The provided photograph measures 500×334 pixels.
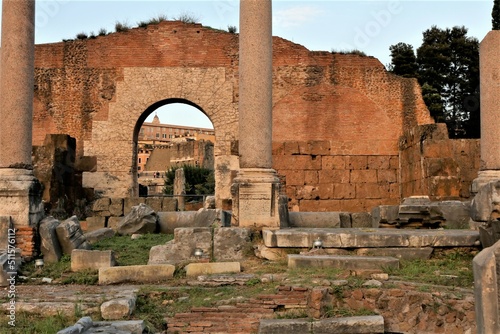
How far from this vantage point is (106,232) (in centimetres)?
1197

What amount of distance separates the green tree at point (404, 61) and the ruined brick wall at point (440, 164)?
16343 millimetres

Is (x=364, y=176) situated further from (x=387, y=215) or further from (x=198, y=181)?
(x=198, y=181)

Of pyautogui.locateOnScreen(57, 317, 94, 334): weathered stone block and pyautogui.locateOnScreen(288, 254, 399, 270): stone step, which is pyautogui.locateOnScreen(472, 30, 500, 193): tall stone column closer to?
pyautogui.locateOnScreen(288, 254, 399, 270): stone step

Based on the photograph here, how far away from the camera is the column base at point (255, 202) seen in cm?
906

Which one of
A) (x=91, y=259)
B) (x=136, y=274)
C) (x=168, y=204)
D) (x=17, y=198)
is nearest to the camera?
(x=136, y=274)

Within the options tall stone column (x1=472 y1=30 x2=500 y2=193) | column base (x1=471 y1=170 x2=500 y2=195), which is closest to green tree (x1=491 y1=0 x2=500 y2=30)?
tall stone column (x1=472 y1=30 x2=500 y2=193)

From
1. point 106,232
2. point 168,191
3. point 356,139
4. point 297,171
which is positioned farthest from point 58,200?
point 168,191

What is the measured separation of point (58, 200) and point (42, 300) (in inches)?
379

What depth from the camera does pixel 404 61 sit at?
104ft

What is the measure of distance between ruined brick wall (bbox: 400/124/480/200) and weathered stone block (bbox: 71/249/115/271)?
336 inches

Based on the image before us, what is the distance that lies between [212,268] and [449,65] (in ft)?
97.3

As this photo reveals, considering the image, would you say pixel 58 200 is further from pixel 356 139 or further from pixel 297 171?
pixel 356 139

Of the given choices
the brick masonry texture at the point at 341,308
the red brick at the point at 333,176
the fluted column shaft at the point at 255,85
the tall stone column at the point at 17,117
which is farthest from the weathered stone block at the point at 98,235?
the red brick at the point at 333,176

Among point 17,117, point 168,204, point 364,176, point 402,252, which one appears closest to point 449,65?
point 364,176
